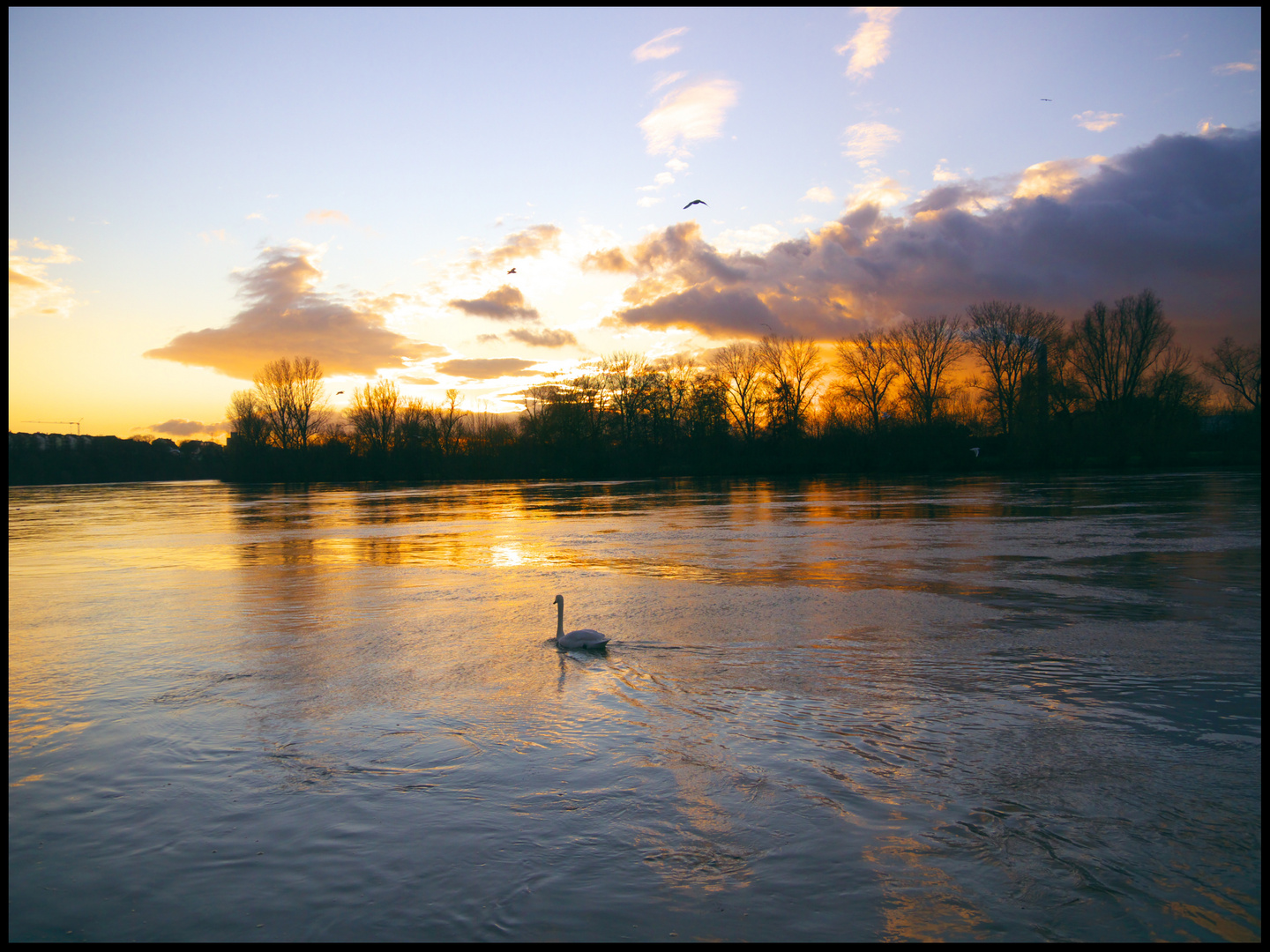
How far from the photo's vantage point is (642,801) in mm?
3902

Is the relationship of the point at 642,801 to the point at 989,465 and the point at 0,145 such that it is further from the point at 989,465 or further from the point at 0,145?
the point at 989,465

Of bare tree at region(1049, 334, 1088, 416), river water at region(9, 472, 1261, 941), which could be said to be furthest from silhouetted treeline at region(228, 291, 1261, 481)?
river water at region(9, 472, 1261, 941)

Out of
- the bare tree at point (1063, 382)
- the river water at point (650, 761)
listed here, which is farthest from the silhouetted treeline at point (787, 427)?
the river water at point (650, 761)

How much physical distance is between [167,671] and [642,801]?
4.91 m

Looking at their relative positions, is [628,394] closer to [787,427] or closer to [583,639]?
[787,427]

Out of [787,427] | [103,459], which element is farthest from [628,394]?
[103,459]

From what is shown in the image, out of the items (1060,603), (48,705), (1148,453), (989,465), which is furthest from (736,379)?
(48,705)

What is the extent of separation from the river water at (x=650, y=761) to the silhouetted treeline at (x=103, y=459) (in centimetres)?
7971

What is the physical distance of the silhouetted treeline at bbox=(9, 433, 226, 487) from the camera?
253ft

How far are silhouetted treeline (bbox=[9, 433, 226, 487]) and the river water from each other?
79715 millimetres

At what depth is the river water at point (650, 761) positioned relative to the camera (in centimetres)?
305

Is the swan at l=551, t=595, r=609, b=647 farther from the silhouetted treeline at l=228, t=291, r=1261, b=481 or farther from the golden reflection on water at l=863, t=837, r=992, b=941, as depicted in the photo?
the silhouetted treeline at l=228, t=291, r=1261, b=481

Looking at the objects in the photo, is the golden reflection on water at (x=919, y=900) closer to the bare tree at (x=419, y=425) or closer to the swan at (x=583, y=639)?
the swan at (x=583, y=639)

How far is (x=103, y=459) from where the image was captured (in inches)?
3314
